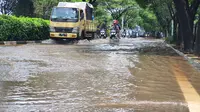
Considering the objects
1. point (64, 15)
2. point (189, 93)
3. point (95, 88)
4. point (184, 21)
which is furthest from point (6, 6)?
point (189, 93)

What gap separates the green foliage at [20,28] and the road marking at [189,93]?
14385 mm

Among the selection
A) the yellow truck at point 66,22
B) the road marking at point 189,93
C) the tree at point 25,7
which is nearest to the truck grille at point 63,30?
the yellow truck at point 66,22

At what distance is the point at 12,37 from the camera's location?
2350cm

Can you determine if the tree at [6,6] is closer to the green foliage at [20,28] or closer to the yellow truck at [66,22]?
the green foliage at [20,28]

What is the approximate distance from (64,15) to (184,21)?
1024 cm

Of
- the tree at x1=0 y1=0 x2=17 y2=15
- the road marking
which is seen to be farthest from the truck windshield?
the tree at x1=0 y1=0 x2=17 y2=15

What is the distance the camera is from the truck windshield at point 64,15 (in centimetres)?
2636

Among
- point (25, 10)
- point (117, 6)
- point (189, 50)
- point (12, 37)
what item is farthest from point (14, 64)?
point (117, 6)

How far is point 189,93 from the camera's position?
7.56 meters

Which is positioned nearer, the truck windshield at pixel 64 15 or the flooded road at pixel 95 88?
the flooded road at pixel 95 88

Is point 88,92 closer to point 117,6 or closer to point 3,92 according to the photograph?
point 3,92

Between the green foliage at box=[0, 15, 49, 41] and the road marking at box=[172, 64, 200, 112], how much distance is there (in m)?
14.4

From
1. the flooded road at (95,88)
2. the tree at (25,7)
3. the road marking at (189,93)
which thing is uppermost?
the tree at (25,7)

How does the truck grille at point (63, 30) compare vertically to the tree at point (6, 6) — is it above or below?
below
